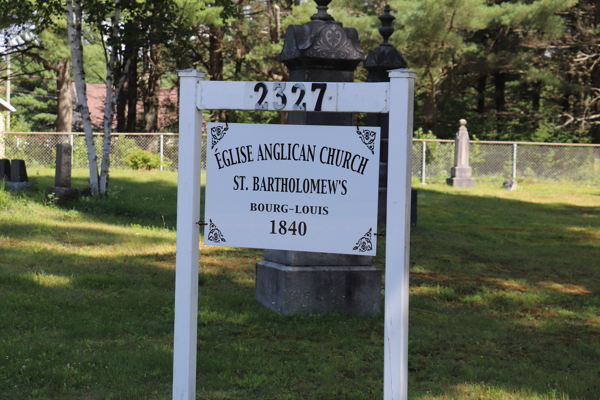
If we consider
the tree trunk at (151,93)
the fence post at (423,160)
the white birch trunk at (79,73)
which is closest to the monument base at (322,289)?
the white birch trunk at (79,73)

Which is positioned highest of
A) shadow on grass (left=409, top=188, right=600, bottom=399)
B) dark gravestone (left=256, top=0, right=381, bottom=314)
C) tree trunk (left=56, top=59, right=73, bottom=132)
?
tree trunk (left=56, top=59, right=73, bottom=132)

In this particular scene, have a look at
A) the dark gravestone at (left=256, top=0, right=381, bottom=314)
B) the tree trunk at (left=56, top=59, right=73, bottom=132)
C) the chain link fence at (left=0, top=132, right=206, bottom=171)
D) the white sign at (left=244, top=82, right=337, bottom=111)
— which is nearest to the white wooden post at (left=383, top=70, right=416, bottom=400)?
the white sign at (left=244, top=82, right=337, bottom=111)

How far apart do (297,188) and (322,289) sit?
2947 mm

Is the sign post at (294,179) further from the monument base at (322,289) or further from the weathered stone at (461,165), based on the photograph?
the weathered stone at (461,165)

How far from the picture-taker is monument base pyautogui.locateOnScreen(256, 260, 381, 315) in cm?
656

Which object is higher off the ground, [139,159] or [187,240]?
[139,159]

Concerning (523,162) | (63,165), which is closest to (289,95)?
(63,165)

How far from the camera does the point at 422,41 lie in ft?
99.9

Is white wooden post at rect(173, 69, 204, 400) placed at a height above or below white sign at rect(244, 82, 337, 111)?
below

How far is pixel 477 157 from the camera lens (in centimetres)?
2705

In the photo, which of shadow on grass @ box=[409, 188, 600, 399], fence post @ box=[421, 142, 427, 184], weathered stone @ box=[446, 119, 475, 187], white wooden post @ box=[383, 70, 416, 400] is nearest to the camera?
white wooden post @ box=[383, 70, 416, 400]

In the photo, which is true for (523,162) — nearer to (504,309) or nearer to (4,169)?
(4,169)

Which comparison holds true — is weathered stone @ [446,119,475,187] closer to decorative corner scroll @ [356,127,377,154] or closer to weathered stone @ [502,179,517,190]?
weathered stone @ [502,179,517,190]

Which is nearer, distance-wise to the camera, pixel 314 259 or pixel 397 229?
pixel 397 229
